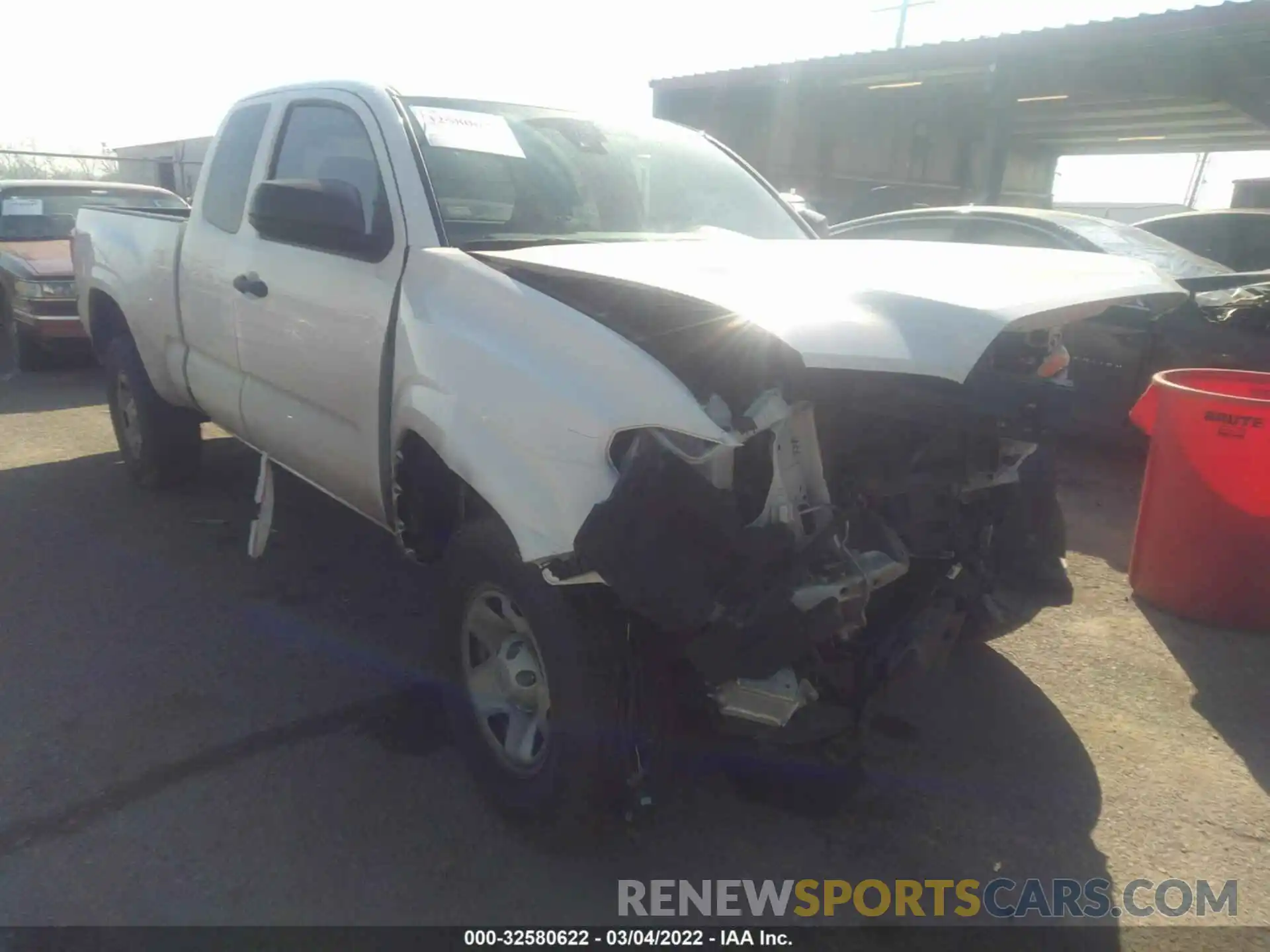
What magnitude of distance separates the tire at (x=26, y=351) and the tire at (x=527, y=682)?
804 cm

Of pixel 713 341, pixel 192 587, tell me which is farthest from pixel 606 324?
pixel 192 587

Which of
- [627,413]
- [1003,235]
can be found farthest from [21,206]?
[627,413]

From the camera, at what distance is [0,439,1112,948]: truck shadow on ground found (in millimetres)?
2611

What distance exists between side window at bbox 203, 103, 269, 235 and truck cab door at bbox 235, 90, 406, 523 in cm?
23

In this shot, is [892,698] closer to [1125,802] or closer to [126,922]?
[1125,802]

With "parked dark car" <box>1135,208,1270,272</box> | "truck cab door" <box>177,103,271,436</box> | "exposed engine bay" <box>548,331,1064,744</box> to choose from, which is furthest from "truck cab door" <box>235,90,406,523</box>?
"parked dark car" <box>1135,208,1270,272</box>

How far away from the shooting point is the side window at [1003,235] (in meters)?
6.23

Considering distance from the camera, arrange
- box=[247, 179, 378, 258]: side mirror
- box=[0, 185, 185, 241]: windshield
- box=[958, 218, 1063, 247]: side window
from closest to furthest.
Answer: box=[247, 179, 378, 258]: side mirror
box=[958, 218, 1063, 247]: side window
box=[0, 185, 185, 241]: windshield

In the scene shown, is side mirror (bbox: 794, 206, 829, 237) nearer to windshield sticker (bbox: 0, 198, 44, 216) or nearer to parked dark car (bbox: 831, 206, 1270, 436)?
parked dark car (bbox: 831, 206, 1270, 436)

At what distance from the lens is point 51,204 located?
380 inches

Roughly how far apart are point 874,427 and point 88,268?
4.96 metres

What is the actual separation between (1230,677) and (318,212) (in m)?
3.67

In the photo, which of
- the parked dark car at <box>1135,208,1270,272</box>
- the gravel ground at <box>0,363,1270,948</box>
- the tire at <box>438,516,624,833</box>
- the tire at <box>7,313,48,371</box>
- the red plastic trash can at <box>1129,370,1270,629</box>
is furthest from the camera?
the tire at <box>7,313,48,371</box>

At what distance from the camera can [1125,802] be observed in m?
2.90
